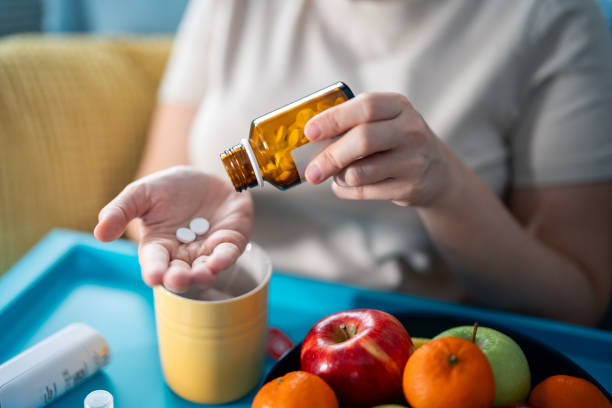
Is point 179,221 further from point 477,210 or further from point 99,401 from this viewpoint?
point 477,210

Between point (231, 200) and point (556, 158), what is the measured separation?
49 cm

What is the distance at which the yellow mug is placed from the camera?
1.62 ft

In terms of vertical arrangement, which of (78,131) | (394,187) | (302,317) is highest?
(394,187)

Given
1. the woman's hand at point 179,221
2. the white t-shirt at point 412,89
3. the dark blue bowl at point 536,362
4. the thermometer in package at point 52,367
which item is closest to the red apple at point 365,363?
the dark blue bowl at point 536,362

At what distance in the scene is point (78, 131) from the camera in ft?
3.44

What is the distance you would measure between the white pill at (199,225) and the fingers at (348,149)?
15cm

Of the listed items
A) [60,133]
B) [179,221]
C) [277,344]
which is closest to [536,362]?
[277,344]

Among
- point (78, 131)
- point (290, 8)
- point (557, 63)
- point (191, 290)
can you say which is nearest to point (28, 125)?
point (78, 131)

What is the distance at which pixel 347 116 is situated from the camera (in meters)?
0.47

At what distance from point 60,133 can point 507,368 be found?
92 centimetres

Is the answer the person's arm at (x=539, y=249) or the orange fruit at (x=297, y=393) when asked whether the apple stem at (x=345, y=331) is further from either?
the person's arm at (x=539, y=249)

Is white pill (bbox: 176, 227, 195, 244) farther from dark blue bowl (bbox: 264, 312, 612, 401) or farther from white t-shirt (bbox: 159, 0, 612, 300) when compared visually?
white t-shirt (bbox: 159, 0, 612, 300)

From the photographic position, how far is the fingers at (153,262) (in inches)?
18.2

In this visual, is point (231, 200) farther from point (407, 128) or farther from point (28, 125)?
point (28, 125)
